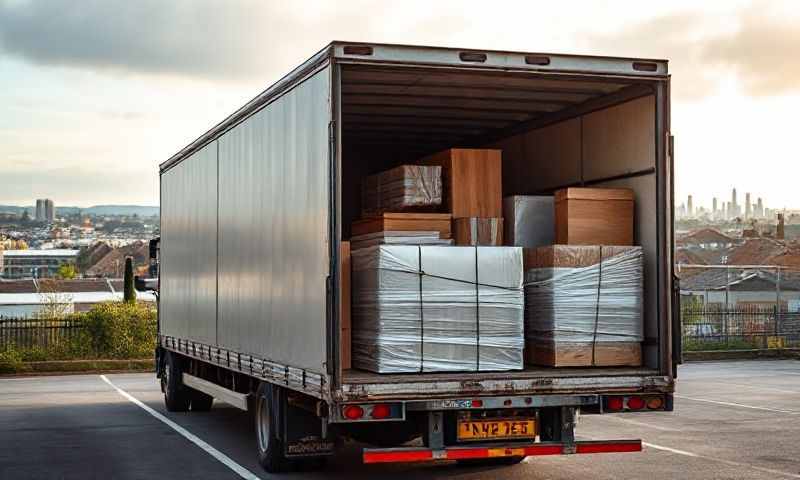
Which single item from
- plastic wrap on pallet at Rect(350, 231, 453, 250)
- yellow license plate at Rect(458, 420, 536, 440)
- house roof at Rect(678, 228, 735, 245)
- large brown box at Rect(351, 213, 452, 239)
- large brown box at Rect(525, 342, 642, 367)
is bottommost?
yellow license plate at Rect(458, 420, 536, 440)

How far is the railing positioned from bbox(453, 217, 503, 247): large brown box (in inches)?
864

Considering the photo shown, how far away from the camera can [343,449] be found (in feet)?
42.6

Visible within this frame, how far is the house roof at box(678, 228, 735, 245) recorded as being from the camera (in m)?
94.2

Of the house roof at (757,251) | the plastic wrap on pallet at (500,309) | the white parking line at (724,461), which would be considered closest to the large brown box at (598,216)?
the plastic wrap on pallet at (500,309)

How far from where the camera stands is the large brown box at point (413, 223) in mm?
10094

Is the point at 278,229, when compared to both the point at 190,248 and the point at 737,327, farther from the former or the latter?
the point at 737,327

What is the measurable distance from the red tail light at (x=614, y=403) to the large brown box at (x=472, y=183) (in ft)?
6.37

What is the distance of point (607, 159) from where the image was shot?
425 inches

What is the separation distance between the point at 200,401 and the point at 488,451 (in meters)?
8.90

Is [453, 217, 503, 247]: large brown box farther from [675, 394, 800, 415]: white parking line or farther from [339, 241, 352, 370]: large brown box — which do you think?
[675, 394, 800, 415]: white parking line

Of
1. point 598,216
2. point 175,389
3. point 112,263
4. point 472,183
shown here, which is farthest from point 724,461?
point 112,263

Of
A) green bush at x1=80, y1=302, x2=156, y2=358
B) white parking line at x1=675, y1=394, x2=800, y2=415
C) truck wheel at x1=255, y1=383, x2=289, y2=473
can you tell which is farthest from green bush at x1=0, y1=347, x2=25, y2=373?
truck wheel at x1=255, y1=383, x2=289, y2=473

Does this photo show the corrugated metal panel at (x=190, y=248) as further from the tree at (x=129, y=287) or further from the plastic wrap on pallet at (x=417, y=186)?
the tree at (x=129, y=287)

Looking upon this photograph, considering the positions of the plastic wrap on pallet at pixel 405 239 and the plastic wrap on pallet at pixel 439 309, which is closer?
the plastic wrap on pallet at pixel 439 309
